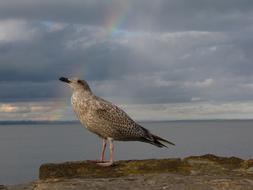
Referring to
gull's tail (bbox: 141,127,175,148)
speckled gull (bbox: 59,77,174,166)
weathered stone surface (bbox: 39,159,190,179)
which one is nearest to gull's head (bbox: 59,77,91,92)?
speckled gull (bbox: 59,77,174,166)

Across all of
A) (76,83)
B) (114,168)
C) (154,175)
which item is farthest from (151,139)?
(76,83)

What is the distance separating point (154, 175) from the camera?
13586 mm

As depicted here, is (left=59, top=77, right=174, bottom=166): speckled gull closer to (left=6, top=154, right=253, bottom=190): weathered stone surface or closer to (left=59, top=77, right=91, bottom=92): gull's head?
(left=59, top=77, right=91, bottom=92): gull's head

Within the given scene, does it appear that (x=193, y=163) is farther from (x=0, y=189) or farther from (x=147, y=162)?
(x=0, y=189)

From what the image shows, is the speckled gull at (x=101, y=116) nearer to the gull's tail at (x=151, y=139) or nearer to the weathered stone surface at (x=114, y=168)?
the gull's tail at (x=151, y=139)

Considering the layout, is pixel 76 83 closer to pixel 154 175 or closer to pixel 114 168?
pixel 114 168

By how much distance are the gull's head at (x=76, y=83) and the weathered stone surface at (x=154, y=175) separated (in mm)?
2038

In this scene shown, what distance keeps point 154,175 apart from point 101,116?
8.17 feet

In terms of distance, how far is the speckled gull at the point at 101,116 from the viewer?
15.1m

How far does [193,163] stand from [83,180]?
3.38m

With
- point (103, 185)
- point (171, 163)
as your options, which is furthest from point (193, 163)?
point (103, 185)

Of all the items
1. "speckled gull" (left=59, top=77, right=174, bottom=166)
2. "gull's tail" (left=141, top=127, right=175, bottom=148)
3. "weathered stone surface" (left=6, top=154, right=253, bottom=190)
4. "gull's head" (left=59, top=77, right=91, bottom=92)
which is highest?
"gull's head" (left=59, top=77, right=91, bottom=92)

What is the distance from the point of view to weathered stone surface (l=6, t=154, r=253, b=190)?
12.7 m

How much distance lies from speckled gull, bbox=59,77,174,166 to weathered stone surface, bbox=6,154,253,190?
58 cm
